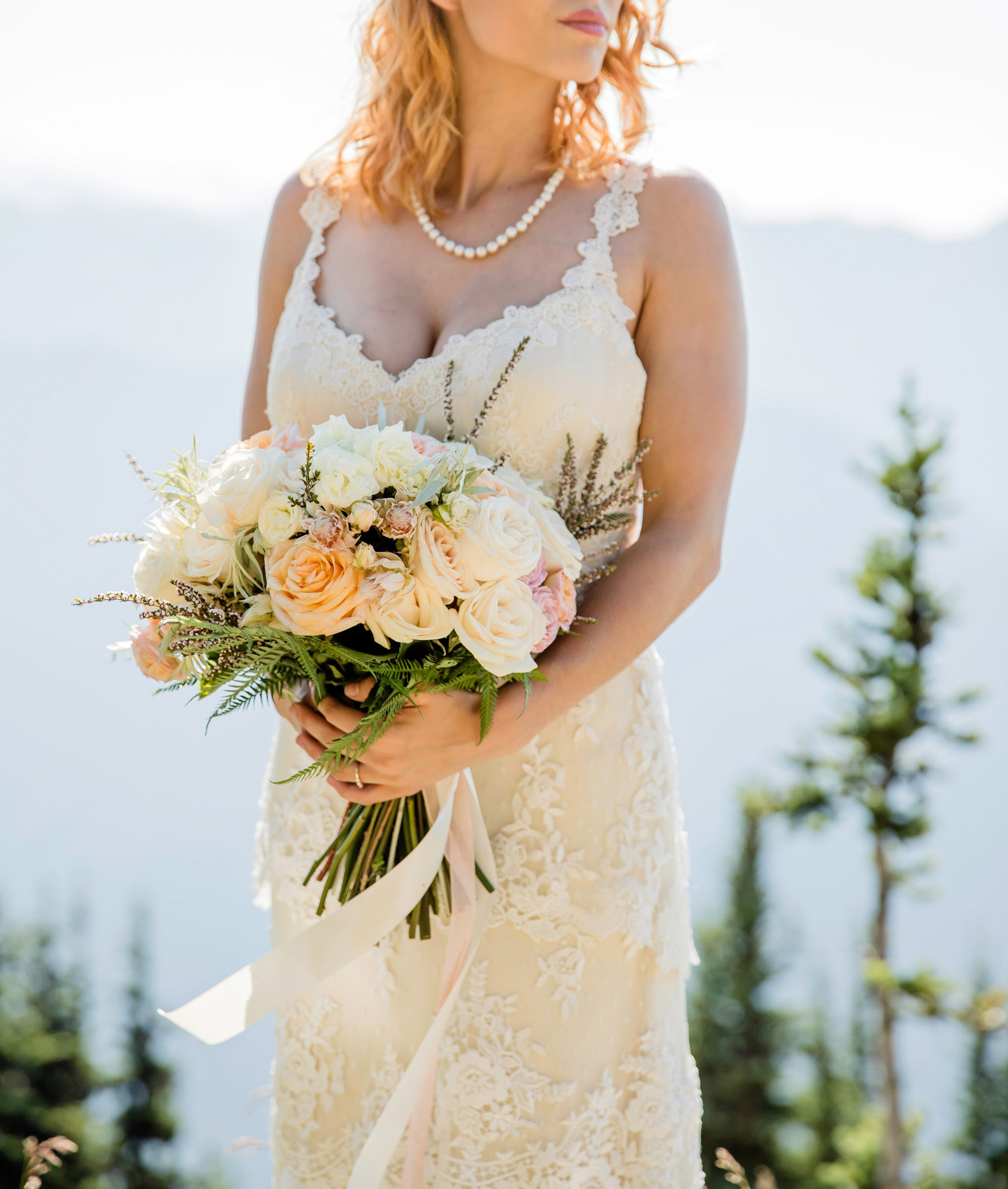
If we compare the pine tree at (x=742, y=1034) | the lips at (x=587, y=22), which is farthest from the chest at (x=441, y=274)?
the pine tree at (x=742, y=1034)

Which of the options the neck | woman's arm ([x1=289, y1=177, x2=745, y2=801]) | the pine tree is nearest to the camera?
woman's arm ([x1=289, y1=177, x2=745, y2=801])

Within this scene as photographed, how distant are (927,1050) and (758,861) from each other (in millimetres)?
3824

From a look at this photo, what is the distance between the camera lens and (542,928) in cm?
195

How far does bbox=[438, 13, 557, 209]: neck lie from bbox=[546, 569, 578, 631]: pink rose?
3.58 ft

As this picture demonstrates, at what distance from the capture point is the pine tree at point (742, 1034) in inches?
497

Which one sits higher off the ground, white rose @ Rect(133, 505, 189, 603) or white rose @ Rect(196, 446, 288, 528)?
white rose @ Rect(196, 446, 288, 528)

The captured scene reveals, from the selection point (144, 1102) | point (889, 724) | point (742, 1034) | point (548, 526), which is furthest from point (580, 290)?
point (742, 1034)

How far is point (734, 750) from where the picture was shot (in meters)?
12.9

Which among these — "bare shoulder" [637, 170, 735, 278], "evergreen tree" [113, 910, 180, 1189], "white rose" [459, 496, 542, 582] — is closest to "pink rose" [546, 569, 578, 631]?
"white rose" [459, 496, 542, 582]

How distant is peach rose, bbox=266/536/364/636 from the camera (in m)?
1.45

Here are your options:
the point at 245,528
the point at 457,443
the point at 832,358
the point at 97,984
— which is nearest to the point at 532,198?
the point at 457,443

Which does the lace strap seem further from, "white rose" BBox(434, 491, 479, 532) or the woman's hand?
the woman's hand

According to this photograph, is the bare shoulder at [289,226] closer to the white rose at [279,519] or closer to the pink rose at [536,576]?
the white rose at [279,519]

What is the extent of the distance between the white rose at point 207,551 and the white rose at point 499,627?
0.35 m
